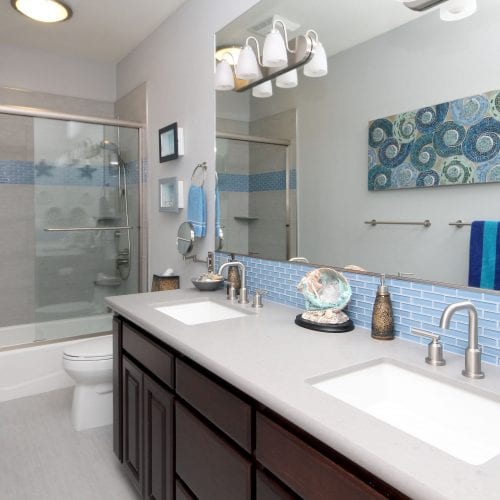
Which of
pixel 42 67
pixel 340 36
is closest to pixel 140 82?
pixel 42 67

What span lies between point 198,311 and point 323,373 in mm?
1012

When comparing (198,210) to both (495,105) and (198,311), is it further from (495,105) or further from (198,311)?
(495,105)

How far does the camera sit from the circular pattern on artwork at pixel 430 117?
1.25 metres

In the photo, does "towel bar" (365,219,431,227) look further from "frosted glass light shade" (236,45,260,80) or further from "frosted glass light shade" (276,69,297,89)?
"frosted glass light shade" (236,45,260,80)

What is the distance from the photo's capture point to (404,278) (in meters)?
1.36

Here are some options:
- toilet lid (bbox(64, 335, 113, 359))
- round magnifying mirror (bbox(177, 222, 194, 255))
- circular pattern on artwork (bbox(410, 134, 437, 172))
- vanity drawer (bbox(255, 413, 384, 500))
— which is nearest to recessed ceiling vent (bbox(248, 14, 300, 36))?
circular pattern on artwork (bbox(410, 134, 437, 172))

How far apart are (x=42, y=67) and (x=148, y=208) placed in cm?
153

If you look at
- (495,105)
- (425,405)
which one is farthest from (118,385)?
(495,105)

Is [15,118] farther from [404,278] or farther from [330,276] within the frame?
[404,278]

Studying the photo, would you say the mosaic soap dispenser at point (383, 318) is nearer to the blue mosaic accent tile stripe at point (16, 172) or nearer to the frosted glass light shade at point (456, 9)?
the frosted glass light shade at point (456, 9)

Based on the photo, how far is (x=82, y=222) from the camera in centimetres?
331

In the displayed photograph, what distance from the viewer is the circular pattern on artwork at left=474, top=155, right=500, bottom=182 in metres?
1.13

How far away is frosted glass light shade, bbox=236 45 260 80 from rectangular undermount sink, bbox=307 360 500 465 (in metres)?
1.51

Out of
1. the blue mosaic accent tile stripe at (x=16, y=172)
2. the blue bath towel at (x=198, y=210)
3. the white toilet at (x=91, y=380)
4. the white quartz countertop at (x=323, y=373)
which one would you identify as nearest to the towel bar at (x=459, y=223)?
the white quartz countertop at (x=323, y=373)
